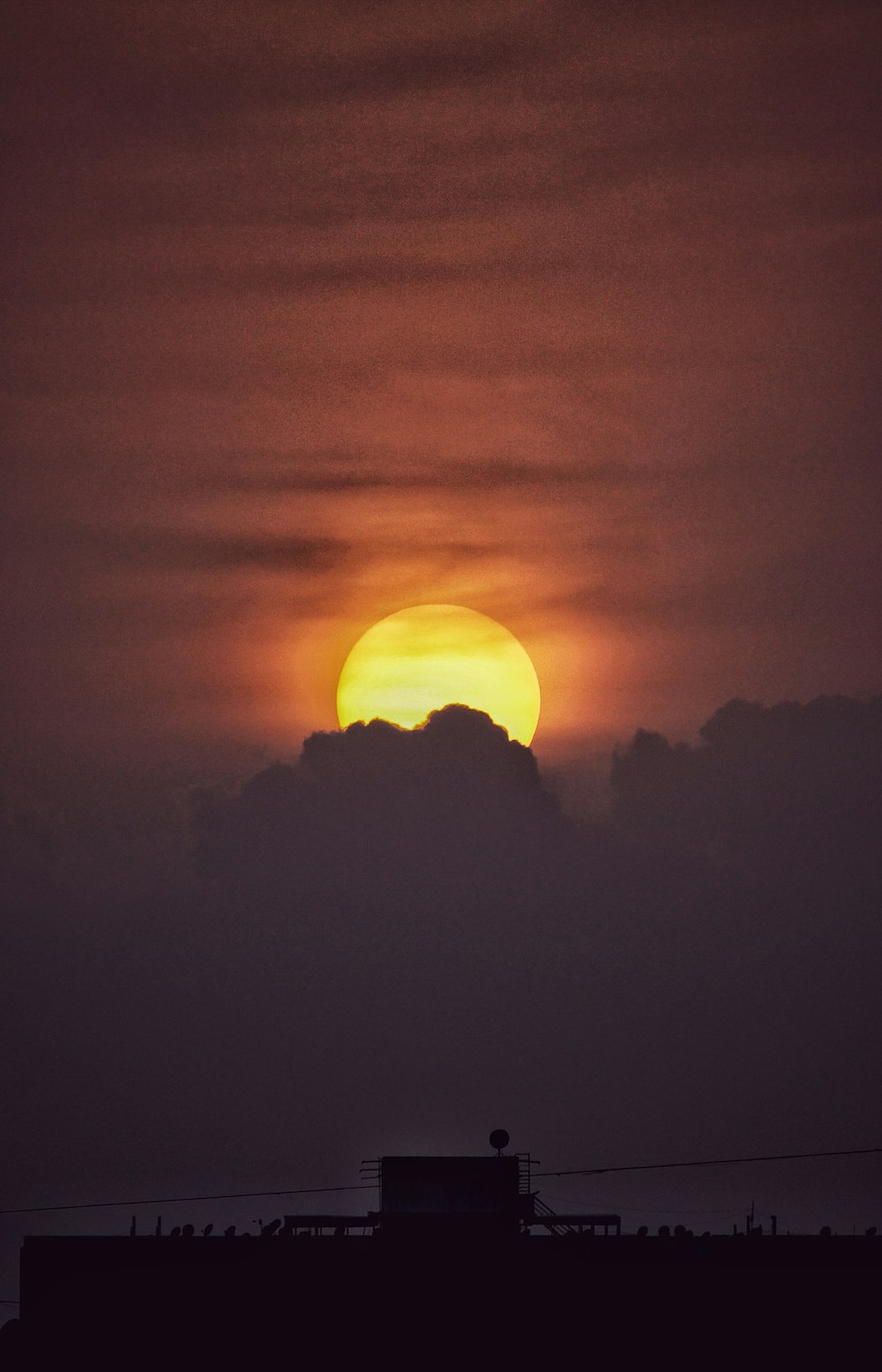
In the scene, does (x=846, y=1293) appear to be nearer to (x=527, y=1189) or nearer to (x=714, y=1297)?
(x=714, y=1297)

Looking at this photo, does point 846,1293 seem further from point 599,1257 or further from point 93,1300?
point 93,1300

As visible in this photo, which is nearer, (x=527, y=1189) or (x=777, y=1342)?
(x=777, y=1342)

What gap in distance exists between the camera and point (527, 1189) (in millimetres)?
87438

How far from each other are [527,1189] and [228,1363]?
61.5 ft

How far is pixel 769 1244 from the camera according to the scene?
76250 mm

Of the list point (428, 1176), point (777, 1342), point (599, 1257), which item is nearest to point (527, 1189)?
point (428, 1176)

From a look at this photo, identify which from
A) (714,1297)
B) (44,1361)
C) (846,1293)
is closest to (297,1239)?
(44,1361)

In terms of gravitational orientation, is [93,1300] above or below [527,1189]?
below

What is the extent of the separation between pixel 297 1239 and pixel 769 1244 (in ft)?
60.1

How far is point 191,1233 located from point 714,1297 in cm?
2299

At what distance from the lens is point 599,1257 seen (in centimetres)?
7606

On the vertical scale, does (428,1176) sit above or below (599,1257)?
above

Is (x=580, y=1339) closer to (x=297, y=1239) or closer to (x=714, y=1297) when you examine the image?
(x=714, y=1297)

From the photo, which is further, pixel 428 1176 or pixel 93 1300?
pixel 428 1176
